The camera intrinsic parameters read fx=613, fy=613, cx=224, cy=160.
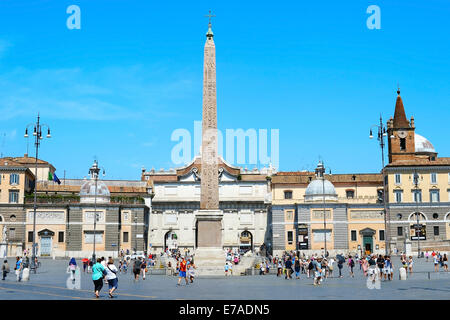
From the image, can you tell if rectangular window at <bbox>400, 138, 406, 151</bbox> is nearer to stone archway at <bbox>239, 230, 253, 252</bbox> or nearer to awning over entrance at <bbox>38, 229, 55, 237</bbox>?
stone archway at <bbox>239, 230, 253, 252</bbox>

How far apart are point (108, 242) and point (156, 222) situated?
14.3 metres

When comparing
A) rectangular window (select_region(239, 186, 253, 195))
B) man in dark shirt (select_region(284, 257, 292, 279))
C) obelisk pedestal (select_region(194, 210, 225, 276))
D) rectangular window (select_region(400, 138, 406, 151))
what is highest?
rectangular window (select_region(400, 138, 406, 151))

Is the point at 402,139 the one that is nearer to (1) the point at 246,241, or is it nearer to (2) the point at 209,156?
(1) the point at 246,241

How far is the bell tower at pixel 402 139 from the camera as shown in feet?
232

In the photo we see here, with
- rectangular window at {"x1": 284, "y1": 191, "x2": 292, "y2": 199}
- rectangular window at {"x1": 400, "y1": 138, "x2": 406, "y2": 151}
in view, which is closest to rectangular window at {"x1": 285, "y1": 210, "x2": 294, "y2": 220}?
rectangular window at {"x1": 284, "y1": 191, "x2": 292, "y2": 199}

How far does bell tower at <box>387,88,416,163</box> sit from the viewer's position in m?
70.7

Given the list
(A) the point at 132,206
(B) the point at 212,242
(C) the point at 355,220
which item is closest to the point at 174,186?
(A) the point at 132,206

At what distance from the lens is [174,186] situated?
81.1m

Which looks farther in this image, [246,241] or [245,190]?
[246,241]

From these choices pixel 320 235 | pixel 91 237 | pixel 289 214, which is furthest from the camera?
pixel 289 214

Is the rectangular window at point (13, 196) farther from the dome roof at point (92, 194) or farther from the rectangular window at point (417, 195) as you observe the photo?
the rectangular window at point (417, 195)

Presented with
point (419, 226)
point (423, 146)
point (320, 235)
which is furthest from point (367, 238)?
point (423, 146)

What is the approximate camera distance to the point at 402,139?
2808 inches
